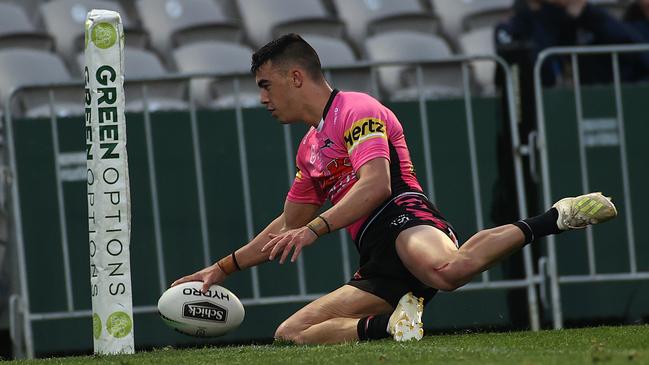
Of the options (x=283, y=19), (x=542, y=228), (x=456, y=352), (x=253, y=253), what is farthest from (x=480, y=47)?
(x=456, y=352)

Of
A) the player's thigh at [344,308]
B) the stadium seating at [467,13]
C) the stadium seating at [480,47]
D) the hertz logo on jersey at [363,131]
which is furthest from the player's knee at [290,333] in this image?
the stadium seating at [467,13]

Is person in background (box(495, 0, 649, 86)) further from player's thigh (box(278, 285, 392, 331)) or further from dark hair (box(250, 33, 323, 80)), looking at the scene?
player's thigh (box(278, 285, 392, 331))

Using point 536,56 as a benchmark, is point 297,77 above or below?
below

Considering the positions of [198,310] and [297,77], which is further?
[297,77]

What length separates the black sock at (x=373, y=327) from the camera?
690 centimetres

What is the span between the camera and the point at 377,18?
13.5 meters

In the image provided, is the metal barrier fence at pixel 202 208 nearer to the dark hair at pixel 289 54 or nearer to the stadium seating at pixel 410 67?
the stadium seating at pixel 410 67

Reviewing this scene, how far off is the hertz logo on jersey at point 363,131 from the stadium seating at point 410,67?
3.84 meters

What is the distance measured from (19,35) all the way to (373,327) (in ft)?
21.3

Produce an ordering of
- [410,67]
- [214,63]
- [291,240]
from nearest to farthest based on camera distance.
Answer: [291,240] → [410,67] → [214,63]

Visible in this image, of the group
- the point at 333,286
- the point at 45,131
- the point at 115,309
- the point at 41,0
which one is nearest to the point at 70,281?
the point at 45,131

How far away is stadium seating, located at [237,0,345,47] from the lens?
13.0 metres

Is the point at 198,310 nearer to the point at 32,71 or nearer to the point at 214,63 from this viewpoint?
the point at 32,71

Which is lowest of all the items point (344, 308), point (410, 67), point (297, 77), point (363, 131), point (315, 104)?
point (344, 308)
